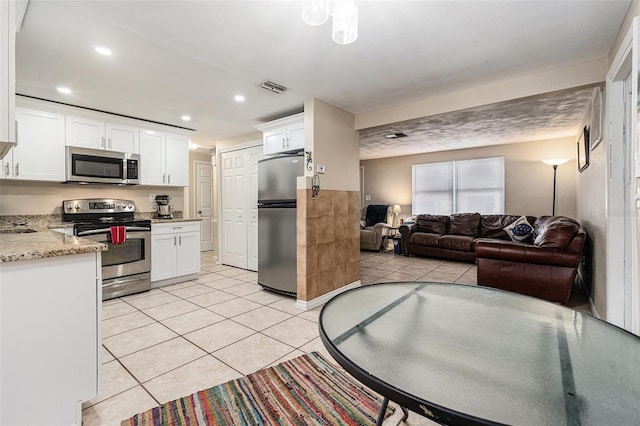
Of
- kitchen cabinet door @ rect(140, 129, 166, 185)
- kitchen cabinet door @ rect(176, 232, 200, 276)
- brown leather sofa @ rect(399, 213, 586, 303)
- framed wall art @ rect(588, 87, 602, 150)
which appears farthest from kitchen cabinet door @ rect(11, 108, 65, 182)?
framed wall art @ rect(588, 87, 602, 150)

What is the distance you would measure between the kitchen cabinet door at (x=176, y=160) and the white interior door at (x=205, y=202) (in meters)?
2.09

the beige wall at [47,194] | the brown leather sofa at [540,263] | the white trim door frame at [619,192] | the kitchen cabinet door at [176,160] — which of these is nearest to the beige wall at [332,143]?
the brown leather sofa at [540,263]

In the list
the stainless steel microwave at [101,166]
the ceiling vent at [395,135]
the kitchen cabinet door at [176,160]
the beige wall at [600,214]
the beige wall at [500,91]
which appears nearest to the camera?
the beige wall at [600,214]

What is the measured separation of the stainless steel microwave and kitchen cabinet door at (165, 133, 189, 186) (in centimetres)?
43

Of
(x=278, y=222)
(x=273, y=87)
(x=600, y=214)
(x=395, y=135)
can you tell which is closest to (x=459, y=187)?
(x=395, y=135)

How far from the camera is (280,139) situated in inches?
146

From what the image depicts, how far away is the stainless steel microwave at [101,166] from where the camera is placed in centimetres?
337

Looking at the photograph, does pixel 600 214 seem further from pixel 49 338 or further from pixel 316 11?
pixel 49 338

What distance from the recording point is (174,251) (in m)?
4.01

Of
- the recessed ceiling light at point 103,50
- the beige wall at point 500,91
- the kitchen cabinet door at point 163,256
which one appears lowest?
the kitchen cabinet door at point 163,256

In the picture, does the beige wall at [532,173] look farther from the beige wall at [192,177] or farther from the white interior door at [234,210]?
the beige wall at [192,177]

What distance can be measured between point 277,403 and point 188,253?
3098mm

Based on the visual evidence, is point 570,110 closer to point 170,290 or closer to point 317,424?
point 317,424

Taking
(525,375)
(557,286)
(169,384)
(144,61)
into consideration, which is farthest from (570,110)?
(169,384)
